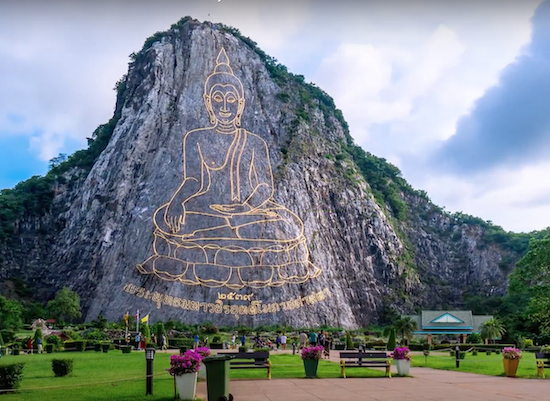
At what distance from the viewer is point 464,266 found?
7288 cm

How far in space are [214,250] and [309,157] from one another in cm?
2069

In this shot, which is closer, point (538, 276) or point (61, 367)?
point (61, 367)

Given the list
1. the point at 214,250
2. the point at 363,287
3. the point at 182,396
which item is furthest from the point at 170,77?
the point at 182,396

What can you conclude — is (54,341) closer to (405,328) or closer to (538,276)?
(538,276)

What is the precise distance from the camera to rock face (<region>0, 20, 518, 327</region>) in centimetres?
5125

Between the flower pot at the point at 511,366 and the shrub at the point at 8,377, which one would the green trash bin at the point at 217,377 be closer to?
the shrub at the point at 8,377

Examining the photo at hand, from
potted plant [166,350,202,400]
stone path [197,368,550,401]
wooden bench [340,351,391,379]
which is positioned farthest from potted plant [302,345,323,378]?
potted plant [166,350,202,400]

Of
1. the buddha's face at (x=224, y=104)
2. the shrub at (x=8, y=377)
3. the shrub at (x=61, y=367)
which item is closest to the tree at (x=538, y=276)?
the shrub at (x=61, y=367)

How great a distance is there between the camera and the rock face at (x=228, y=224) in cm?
5125

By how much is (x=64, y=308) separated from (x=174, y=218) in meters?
13.3

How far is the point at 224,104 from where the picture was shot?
5806 centimetres

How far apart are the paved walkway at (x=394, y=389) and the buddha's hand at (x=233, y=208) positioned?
3775cm

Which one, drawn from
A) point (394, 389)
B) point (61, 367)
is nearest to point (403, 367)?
point (394, 389)

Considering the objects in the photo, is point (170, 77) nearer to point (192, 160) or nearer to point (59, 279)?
point (192, 160)
